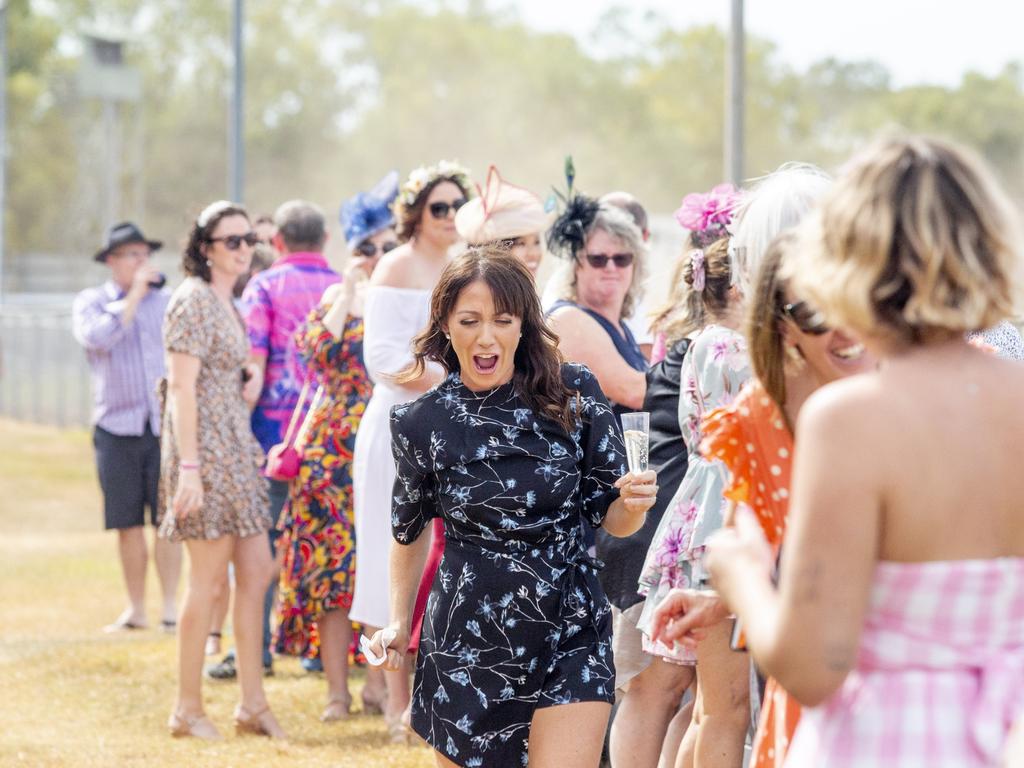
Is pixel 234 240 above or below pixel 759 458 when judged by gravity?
above

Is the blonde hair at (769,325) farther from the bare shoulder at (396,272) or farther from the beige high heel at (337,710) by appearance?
the beige high heel at (337,710)

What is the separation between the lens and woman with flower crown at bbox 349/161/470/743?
19.8ft

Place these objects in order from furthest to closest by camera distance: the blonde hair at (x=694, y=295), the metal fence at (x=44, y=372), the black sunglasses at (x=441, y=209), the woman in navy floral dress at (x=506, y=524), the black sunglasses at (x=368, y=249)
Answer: the metal fence at (x=44, y=372) → the black sunglasses at (x=368, y=249) → the black sunglasses at (x=441, y=209) → the blonde hair at (x=694, y=295) → the woman in navy floral dress at (x=506, y=524)

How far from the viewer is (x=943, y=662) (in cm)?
219

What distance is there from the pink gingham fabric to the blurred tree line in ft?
224

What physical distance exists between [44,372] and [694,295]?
2214 centimetres

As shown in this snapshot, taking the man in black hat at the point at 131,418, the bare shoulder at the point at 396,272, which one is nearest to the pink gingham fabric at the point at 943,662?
the bare shoulder at the point at 396,272

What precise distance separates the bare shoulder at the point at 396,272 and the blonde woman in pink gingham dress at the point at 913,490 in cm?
395

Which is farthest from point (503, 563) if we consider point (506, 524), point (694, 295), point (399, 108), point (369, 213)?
point (399, 108)

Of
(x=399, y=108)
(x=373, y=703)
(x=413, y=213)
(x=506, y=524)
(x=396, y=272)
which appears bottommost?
(x=373, y=703)

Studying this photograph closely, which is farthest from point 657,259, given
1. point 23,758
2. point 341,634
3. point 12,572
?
point 23,758

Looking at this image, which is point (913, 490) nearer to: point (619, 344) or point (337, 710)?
point (619, 344)

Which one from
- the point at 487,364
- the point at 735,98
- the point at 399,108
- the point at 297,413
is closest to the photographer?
the point at 487,364

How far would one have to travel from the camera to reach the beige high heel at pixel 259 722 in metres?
6.59
